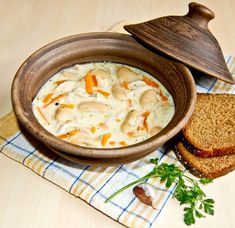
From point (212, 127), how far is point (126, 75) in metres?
0.43

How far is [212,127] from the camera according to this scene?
1.78 m

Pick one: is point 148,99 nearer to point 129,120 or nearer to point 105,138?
point 129,120

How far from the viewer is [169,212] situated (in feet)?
5.06

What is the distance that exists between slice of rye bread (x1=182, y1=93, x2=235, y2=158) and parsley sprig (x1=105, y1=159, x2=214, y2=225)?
0.13 metres

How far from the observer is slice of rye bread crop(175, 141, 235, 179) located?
1647mm

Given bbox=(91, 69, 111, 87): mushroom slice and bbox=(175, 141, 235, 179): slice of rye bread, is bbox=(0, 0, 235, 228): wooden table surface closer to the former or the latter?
bbox=(175, 141, 235, 179): slice of rye bread

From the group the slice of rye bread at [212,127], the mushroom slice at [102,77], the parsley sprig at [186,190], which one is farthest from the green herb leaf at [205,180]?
the mushroom slice at [102,77]

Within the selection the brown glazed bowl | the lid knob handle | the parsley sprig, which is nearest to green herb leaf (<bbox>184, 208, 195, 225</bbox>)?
the parsley sprig

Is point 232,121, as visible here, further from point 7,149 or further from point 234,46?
point 7,149

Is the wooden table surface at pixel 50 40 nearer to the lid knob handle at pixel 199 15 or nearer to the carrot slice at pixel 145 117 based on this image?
the carrot slice at pixel 145 117

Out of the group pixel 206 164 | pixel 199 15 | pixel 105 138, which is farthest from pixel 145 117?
pixel 199 15

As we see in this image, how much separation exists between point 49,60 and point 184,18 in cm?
61

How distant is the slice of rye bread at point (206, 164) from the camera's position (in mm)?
1647

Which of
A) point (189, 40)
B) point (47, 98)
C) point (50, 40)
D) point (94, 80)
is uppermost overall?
point (189, 40)
